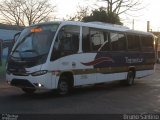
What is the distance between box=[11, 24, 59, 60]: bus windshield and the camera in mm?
17531

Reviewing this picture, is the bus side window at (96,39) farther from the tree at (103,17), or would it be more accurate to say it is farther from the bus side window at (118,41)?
the tree at (103,17)

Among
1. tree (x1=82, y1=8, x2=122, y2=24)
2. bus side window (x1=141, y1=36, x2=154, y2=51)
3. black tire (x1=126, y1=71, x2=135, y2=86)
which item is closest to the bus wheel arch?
black tire (x1=126, y1=71, x2=135, y2=86)

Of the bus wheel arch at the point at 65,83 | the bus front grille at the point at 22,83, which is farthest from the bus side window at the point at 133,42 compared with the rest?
the bus front grille at the point at 22,83

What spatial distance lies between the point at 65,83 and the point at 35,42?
1.99 meters

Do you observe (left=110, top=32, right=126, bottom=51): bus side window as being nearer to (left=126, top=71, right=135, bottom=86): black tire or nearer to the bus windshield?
(left=126, top=71, right=135, bottom=86): black tire

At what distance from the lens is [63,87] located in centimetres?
1834

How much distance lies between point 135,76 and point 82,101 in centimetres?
882

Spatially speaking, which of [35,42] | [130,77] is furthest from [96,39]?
[130,77]

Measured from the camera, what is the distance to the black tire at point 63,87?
715 inches

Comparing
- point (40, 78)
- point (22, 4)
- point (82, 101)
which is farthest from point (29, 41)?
point (22, 4)

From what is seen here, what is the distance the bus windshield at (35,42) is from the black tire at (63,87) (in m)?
1.47

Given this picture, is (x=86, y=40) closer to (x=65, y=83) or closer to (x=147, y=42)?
(x=65, y=83)

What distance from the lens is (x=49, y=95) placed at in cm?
1895

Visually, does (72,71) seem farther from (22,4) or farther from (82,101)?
(22,4)
